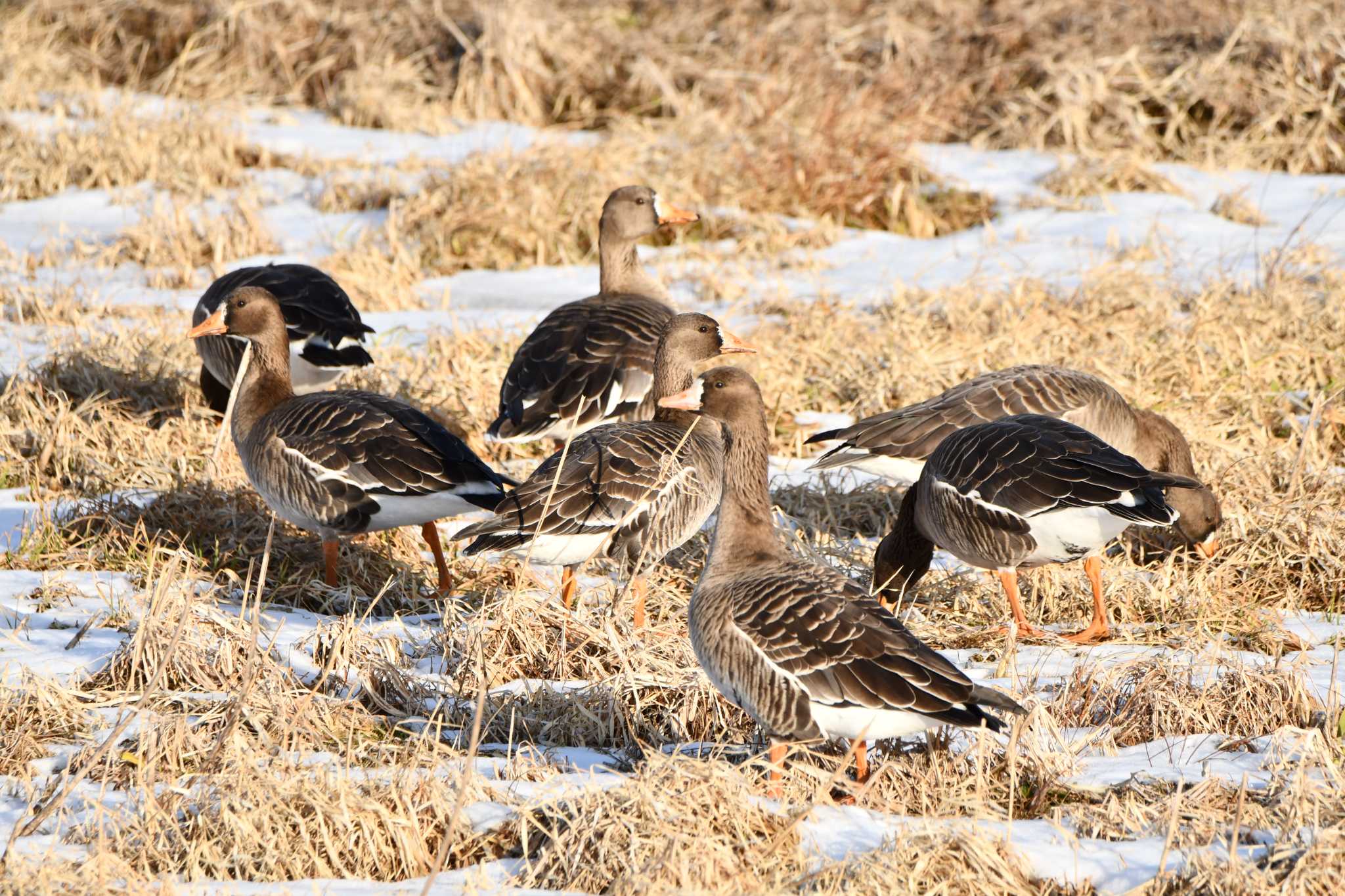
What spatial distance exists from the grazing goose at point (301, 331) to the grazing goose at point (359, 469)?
128cm

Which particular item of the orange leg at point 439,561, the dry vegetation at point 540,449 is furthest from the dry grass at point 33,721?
the orange leg at point 439,561

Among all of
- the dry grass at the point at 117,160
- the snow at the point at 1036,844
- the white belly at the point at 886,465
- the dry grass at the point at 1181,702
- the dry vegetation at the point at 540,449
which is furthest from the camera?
the dry grass at the point at 117,160

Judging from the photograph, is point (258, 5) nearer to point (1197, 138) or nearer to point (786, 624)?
point (1197, 138)

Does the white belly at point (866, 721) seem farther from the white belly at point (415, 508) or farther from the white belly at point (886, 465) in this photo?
the white belly at point (886, 465)

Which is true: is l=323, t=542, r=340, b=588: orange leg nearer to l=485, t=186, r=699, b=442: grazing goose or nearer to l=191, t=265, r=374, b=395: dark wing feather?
l=485, t=186, r=699, b=442: grazing goose

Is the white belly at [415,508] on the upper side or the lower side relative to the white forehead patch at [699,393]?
lower

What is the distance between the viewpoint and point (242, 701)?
13.8ft

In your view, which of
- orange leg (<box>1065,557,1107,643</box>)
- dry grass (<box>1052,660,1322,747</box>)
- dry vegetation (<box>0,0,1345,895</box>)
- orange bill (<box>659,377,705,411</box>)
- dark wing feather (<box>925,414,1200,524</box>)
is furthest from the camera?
orange leg (<box>1065,557,1107,643</box>)

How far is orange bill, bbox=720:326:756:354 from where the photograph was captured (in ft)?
23.0

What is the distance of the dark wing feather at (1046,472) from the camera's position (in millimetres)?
5703

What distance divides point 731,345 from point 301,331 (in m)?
2.65

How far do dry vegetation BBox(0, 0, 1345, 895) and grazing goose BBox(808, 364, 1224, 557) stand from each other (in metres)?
0.46

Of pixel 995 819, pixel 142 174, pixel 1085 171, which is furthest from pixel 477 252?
pixel 995 819

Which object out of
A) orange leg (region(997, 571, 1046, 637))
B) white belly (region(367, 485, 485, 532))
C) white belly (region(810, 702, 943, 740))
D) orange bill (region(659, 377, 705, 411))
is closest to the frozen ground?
orange leg (region(997, 571, 1046, 637))
